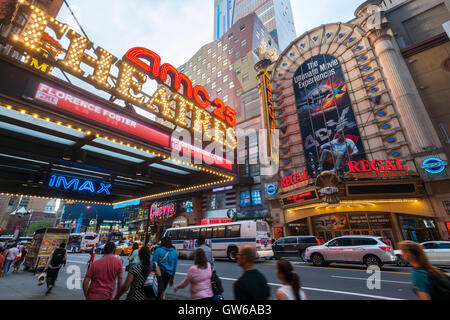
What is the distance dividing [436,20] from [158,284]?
38949mm

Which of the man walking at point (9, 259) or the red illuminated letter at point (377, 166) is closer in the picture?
the man walking at point (9, 259)

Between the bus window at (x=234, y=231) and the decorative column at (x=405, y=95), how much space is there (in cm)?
1882

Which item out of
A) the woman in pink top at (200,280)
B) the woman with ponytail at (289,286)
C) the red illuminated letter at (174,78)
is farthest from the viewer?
the red illuminated letter at (174,78)

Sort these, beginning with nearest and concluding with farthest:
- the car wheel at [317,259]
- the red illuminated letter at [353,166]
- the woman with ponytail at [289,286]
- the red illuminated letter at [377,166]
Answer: the woman with ponytail at [289,286] → the car wheel at [317,259] → the red illuminated letter at [377,166] → the red illuminated letter at [353,166]

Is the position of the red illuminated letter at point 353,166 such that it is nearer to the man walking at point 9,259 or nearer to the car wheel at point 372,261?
the car wheel at point 372,261

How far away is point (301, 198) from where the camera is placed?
23.1m

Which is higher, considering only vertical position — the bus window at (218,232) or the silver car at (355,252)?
the bus window at (218,232)

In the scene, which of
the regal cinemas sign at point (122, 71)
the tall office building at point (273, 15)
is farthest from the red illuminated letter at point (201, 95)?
the tall office building at point (273, 15)

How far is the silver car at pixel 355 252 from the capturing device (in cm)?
1144

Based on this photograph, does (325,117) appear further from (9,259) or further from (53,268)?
(9,259)

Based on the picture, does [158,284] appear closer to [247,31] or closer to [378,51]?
[378,51]

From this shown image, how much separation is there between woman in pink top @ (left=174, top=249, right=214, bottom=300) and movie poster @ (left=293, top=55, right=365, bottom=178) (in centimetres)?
2379

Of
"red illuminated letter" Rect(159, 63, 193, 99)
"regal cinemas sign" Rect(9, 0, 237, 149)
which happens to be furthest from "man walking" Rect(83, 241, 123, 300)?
"red illuminated letter" Rect(159, 63, 193, 99)
